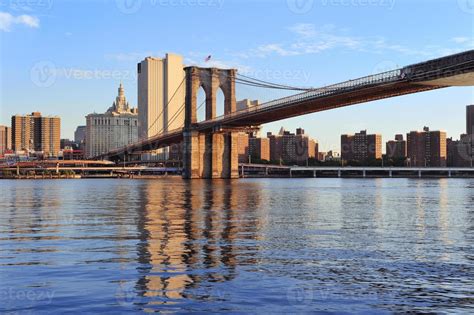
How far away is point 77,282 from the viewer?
12820 mm

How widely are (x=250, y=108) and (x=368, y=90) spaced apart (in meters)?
32.1

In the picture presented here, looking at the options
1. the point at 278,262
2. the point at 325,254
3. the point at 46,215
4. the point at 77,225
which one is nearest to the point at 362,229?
the point at 325,254

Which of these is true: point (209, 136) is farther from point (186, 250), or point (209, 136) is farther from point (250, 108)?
point (186, 250)

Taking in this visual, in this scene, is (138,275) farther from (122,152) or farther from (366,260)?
(122,152)

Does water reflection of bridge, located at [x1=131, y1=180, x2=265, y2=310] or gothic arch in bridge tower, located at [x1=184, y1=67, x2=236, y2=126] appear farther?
gothic arch in bridge tower, located at [x1=184, y1=67, x2=236, y2=126]

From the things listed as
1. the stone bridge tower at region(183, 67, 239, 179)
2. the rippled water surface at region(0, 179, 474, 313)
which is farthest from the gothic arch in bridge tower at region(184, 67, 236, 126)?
the rippled water surface at region(0, 179, 474, 313)

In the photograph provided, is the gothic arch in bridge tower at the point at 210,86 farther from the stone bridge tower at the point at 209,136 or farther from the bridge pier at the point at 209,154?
the bridge pier at the point at 209,154

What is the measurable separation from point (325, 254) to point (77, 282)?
6.76 m

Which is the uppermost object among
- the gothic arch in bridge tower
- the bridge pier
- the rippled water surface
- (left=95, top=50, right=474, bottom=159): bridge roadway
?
the gothic arch in bridge tower

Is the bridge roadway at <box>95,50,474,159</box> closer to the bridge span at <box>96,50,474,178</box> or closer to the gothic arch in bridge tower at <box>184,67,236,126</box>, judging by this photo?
the bridge span at <box>96,50,474,178</box>

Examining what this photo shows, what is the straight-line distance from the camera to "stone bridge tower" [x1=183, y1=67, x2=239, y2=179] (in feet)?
360

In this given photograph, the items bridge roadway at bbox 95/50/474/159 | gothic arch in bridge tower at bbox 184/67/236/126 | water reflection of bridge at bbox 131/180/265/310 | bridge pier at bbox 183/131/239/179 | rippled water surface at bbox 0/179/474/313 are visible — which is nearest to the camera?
rippled water surface at bbox 0/179/474/313

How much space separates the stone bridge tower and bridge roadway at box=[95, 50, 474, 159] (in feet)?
14.3

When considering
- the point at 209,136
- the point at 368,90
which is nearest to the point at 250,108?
the point at 209,136
